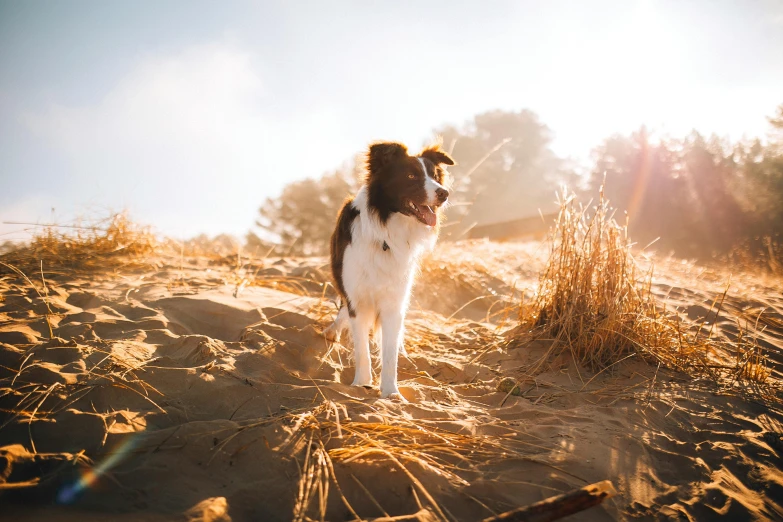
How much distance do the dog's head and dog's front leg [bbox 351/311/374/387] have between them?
876 mm

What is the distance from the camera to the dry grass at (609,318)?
374cm

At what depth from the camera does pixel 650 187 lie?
1966cm

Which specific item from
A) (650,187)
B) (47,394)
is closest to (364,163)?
(47,394)

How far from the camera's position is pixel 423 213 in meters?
3.52

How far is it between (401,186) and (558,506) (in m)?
2.52

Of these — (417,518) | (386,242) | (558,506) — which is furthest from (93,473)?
(386,242)

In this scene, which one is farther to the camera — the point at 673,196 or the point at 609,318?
the point at 673,196

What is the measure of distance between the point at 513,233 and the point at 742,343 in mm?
9814

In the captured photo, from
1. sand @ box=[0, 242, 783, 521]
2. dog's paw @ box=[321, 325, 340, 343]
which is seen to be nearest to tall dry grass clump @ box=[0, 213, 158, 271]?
sand @ box=[0, 242, 783, 521]

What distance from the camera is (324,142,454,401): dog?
3504 mm

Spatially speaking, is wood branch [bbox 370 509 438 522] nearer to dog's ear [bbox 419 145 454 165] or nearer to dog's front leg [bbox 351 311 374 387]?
dog's front leg [bbox 351 311 374 387]

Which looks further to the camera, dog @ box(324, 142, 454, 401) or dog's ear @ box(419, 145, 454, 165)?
dog's ear @ box(419, 145, 454, 165)

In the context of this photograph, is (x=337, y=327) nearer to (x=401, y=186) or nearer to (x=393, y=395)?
(x=393, y=395)

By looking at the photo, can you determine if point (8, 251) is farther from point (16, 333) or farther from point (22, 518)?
point (22, 518)
